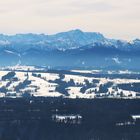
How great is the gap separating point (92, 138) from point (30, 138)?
58.9ft

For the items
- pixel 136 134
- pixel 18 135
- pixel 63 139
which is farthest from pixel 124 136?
pixel 18 135

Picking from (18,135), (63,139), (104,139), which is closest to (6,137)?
(18,135)

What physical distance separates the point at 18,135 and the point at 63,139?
1327 centimetres

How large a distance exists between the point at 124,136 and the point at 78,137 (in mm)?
13522

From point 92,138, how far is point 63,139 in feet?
27.9

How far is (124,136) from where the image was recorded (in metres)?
197

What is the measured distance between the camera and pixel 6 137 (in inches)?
7662

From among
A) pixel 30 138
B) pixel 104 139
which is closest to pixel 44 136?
pixel 30 138

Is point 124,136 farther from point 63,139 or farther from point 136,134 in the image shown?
point 63,139

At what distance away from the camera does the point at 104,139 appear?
7657 inches

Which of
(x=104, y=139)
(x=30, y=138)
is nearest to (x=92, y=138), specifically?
(x=104, y=139)

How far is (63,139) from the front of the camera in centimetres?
19562

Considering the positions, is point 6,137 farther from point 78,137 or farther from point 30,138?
point 78,137

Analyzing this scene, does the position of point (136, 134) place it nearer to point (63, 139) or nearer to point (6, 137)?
point (63, 139)
